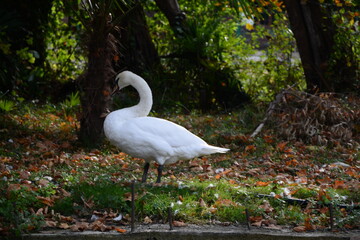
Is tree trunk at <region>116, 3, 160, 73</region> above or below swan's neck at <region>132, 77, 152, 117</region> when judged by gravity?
above

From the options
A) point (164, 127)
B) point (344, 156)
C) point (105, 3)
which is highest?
point (105, 3)

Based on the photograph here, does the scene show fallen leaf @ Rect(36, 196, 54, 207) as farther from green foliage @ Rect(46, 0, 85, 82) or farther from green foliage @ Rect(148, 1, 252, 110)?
green foliage @ Rect(46, 0, 85, 82)

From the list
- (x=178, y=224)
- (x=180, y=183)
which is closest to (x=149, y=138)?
(x=180, y=183)

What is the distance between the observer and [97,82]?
8148 millimetres

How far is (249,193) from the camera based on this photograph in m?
5.71

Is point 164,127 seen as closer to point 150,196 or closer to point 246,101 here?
point 150,196

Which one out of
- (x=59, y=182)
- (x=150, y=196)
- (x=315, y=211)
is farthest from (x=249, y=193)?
(x=59, y=182)

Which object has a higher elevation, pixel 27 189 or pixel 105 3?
pixel 105 3

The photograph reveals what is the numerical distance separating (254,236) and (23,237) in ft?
6.07

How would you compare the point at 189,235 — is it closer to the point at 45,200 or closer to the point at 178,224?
→ the point at 178,224

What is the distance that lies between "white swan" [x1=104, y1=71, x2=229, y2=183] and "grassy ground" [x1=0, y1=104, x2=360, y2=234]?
0.32 m

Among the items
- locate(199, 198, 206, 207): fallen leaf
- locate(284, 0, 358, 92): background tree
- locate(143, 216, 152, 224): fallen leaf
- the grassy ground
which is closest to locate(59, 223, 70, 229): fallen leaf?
the grassy ground

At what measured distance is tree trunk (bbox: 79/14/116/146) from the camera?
26.2 feet

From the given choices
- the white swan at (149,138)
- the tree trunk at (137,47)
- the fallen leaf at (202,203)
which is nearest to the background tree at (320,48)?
the tree trunk at (137,47)
